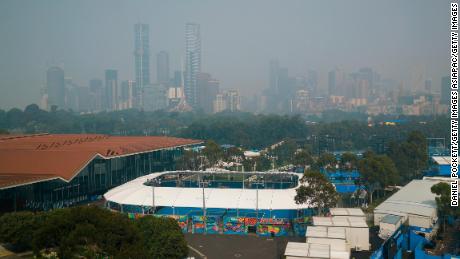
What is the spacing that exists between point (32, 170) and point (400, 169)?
2232 centimetres

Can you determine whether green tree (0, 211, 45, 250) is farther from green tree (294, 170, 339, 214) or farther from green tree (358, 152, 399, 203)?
green tree (358, 152, 399, 203)

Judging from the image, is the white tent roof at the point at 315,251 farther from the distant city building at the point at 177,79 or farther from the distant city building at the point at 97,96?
the distant city building at the point at 177,79

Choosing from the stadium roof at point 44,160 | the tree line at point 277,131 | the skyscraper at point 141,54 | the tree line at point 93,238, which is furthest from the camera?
the skyscraper at point 141,54

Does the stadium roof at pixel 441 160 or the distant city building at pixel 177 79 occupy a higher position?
the distant city building at pixel 177 79

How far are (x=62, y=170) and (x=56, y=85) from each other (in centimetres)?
13475

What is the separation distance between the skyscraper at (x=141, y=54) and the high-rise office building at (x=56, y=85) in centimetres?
2466

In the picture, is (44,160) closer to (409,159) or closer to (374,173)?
(374,173)

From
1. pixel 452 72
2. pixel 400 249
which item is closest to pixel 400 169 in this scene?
pixel 452 72

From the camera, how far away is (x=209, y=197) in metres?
20.9

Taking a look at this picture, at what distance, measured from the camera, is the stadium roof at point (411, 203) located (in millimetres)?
18875

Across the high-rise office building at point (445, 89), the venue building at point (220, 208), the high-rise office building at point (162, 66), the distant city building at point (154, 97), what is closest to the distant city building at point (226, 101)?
the distant city building at point (154, 97)

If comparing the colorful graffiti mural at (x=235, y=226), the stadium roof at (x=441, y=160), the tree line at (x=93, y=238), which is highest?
the tree line at (x=93, y=238)

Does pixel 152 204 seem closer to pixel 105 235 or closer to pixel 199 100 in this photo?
pixel 105 235

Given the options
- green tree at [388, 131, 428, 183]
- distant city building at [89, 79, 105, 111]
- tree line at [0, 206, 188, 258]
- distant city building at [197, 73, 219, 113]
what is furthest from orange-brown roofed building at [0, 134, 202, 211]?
distant city building at [89, 79, 105, 111]
